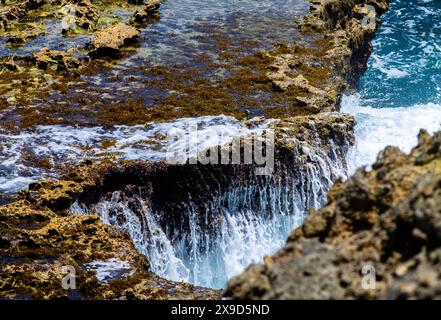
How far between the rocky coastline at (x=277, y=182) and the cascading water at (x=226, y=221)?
13cm

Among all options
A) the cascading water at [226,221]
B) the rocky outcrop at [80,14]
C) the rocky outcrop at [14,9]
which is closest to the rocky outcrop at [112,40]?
the rocky outcrop at [80,14]

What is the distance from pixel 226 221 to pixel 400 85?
15.7 m

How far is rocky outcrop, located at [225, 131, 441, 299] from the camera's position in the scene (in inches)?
175

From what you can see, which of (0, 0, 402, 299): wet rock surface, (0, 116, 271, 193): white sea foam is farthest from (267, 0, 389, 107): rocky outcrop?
(0, 116, 271, 193): white sea foam

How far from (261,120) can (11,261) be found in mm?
8448

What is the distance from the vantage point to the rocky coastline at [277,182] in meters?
4.71

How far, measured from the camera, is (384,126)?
2112cm

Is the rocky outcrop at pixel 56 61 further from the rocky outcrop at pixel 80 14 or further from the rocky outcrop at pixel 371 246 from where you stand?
the rocky outcrop at pixel 371 246

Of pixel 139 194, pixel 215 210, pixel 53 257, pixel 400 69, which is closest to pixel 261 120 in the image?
pixel 215 210

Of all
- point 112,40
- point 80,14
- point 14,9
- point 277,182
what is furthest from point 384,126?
point 14,9

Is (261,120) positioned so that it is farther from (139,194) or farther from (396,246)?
(396,246)

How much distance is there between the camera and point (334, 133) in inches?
623

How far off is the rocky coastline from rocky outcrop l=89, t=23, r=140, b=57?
0.19ft

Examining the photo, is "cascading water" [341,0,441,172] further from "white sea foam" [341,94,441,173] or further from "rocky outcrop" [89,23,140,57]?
"rocky outcrop" [89,23,140,57]
